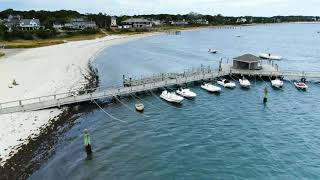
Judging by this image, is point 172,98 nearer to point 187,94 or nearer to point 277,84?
point 187,94

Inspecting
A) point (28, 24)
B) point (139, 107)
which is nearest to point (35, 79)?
point (139, 107)

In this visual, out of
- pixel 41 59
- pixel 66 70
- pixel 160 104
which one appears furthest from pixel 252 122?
pixel 41 59

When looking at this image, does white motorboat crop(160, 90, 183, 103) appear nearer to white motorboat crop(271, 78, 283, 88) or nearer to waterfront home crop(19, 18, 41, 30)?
white motorboat crop(271, 78, 283, 88)

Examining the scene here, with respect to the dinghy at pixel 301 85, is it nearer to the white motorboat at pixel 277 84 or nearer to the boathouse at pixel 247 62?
the white motorboat at pixel 277 84

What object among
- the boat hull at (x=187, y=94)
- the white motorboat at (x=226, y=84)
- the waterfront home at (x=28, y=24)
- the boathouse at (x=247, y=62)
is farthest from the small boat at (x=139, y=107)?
the waterfront home at (x=28, y=24)

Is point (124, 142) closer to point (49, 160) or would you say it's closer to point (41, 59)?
point (49, 160)
